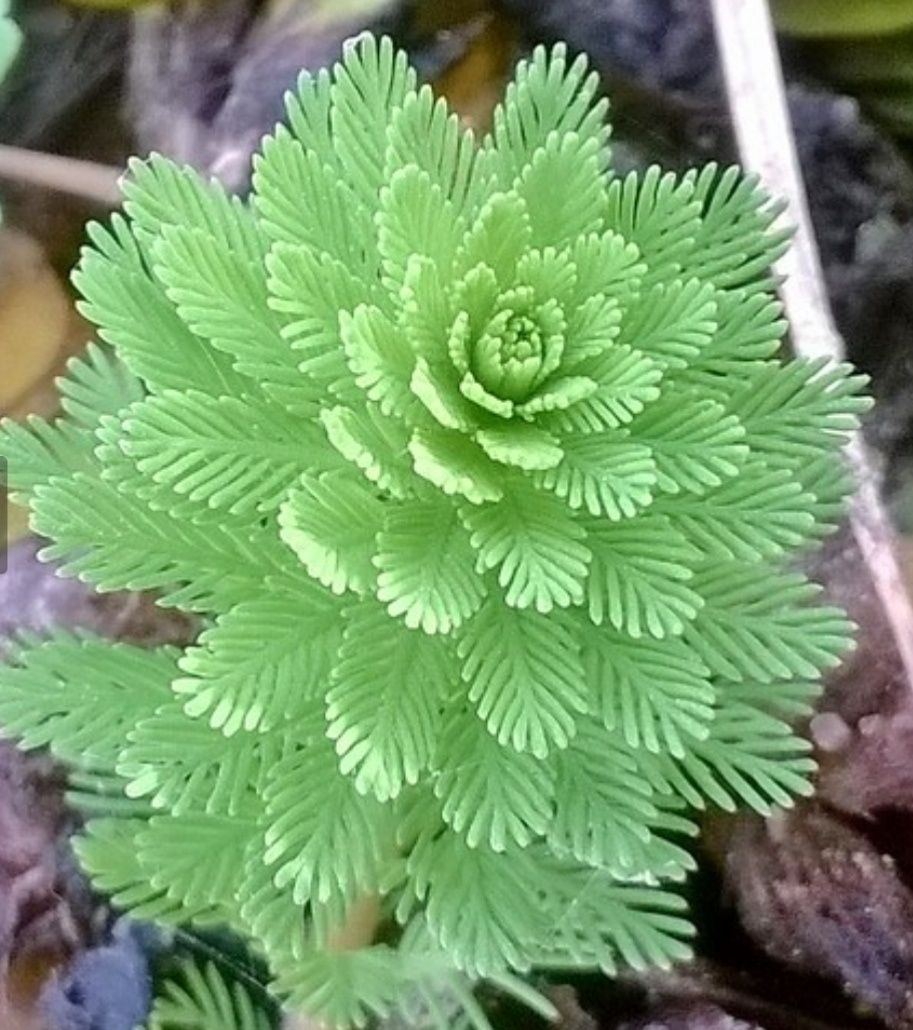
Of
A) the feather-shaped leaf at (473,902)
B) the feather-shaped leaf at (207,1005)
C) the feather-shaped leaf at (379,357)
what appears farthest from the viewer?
the feather-shaped leaf at (207,1005)

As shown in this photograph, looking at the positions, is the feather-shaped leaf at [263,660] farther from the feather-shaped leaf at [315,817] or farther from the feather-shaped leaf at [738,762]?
the feather-shaped leaf at [738,762]

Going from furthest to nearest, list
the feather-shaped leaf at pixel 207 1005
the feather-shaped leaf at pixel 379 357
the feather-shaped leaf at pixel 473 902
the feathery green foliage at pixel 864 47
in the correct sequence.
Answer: the feathery green foliage at pixel 864 47 → the feather-shaped leaf at pixel 207 1005 → the feather-shaped leaf at pixel 473 902 → the feather-shaped leaf at pixel 379 357

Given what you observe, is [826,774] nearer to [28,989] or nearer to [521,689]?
[521,689]

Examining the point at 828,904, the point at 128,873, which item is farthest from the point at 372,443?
the point at 828,904

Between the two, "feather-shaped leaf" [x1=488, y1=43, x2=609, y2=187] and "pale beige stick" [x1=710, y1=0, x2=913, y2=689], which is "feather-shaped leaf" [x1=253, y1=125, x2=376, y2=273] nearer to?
"feather-shaped leaf" [x1=488, y1=43, x2=609, y2=187]

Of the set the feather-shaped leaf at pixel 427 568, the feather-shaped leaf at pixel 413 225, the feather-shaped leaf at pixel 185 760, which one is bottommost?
the feather-shaped leaf at pixel 185 760

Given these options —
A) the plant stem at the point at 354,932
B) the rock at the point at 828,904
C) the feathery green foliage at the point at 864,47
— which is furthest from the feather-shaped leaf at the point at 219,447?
the feathery green foliage at the point at 864,47

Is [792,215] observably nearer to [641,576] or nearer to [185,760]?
[641,576]

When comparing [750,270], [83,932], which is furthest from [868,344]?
[83,932]
